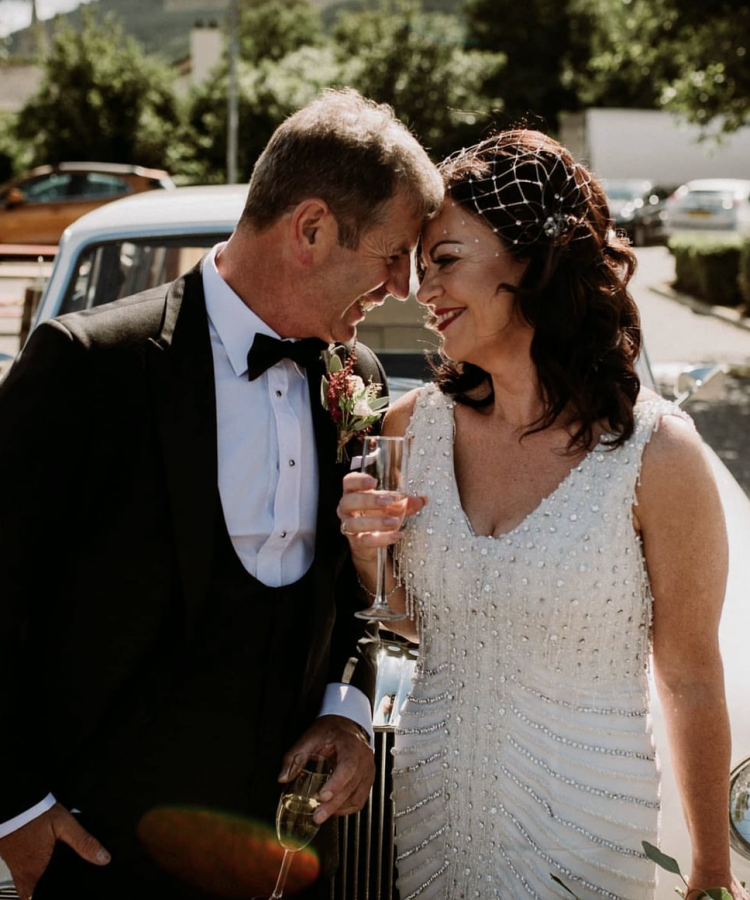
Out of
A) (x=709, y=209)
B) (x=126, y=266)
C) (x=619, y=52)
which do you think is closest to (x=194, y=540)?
(x=126, y=266)

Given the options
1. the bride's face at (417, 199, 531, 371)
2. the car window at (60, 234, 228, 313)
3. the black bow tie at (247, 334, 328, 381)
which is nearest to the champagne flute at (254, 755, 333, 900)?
the black bow tie at (247, 334, 328, 381)

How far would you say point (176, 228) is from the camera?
13.8 ft

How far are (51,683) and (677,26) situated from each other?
1096cm

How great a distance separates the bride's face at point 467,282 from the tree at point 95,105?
101 ft

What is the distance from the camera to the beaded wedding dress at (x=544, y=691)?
2.30 metres

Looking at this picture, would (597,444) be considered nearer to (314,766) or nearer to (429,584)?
(429,584)

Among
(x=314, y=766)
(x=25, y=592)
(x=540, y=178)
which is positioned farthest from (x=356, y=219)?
(x=314, y=766)

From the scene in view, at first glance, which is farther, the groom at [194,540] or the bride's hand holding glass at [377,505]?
the bride's hand holding glass at [377,505]

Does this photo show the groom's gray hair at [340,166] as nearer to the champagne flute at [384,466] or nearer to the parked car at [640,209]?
the champagne flute at [384,466]

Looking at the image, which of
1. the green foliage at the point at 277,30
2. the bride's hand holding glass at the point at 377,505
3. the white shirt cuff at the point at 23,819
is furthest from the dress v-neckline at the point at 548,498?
the green foliage at the point at 277,30

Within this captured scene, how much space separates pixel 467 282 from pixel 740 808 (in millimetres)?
1286

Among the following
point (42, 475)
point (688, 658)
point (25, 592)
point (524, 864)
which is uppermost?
point (42, 475)

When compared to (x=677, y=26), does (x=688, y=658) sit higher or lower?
lower

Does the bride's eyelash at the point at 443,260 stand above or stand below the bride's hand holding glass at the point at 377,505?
above
